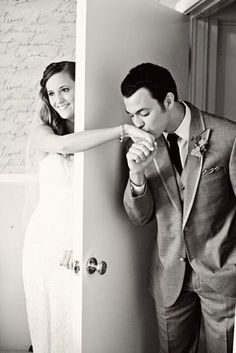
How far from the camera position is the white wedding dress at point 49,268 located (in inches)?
75.3

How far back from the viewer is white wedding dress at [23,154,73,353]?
6.27ft

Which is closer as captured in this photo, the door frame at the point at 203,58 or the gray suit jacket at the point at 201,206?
the gray suit jacket at the point at 201,206

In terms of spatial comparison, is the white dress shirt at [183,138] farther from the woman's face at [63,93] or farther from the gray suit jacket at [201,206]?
the woman's face at [63,93]

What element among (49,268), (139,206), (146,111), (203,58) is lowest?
(49,268)

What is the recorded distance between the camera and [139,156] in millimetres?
1418

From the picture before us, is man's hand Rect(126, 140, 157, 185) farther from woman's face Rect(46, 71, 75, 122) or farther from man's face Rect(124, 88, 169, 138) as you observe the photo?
woman's face Rect(46, 71, 75, 122)

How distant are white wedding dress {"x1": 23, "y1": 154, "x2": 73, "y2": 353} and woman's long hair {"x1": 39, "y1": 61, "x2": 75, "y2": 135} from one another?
0.55 feet

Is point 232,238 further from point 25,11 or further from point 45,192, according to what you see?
point 25,11

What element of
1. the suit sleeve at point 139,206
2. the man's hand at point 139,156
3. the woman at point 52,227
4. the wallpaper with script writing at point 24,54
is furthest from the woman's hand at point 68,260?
the wallpaper with script writing at point 24,54

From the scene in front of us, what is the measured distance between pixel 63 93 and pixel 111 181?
42 centimetres

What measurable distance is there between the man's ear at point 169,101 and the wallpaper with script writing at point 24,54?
881 millimetres

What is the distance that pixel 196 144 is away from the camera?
1513mm

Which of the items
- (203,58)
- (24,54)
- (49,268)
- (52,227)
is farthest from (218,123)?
(24,54)

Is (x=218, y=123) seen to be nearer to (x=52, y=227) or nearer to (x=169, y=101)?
(x=169, y=101)
